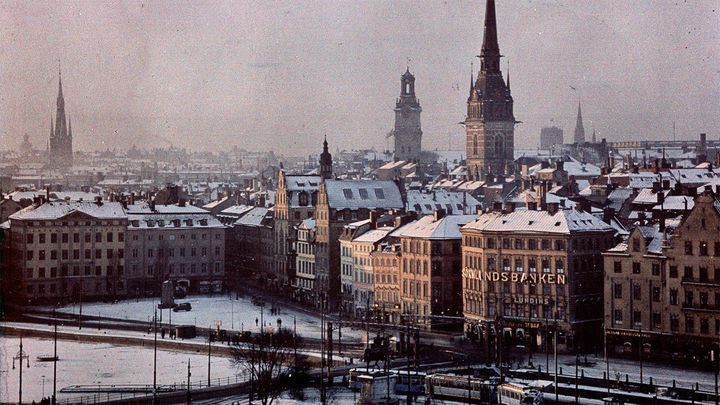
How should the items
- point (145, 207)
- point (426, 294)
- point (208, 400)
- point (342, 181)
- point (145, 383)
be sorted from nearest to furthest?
point (208, 400) → point (145, 383) → point (426, 294) → point (342, 181) → point (145, 207)

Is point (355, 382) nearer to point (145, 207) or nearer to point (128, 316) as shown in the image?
point (128, 316)

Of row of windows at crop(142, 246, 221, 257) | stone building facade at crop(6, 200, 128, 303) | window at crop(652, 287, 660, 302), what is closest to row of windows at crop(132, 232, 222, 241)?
row of windows at crop(142, 246, 221, 257)

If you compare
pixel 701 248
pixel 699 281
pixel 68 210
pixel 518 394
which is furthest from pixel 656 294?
pixel 68 210

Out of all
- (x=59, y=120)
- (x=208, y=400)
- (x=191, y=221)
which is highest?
(x=59, y=120)

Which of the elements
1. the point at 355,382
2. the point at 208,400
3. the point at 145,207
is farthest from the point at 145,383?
the point at 145,207

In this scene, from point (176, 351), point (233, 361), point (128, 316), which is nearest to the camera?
point (233, 361)

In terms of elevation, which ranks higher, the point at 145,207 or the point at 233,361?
the point at 145,207

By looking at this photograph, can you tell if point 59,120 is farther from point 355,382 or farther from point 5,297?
point 355,382

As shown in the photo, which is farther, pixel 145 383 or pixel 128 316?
pixel 128 316
